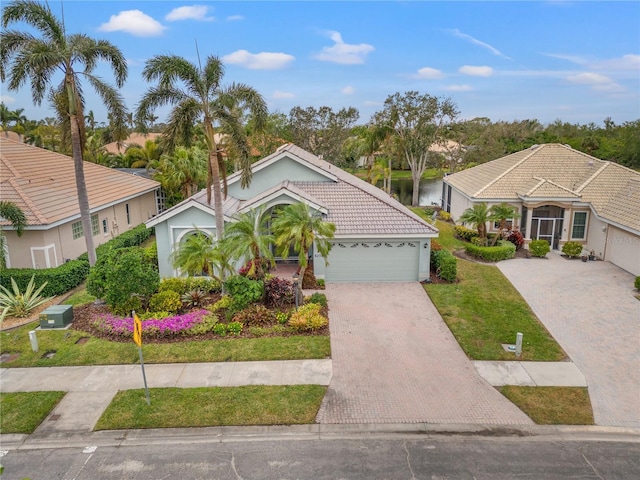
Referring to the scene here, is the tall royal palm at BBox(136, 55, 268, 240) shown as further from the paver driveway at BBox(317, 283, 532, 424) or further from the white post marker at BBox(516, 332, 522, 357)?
the white post marker at BBox(516, 332, 522, 357)

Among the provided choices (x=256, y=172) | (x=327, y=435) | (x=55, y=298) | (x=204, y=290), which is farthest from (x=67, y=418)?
(x=256, y=172)

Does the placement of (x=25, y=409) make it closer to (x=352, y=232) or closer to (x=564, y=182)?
(x=352, y=232)

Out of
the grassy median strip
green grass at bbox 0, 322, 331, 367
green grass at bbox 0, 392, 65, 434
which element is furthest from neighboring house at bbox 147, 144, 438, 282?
the grassy median strip

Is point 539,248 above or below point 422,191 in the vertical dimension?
above

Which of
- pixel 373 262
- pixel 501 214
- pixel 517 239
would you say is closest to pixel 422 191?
pixel 517 239

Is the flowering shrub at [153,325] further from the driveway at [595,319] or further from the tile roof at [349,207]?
the driveway at [595,319]

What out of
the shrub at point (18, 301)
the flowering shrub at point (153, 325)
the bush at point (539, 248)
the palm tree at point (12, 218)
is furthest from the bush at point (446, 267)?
the palm tree at point (12, 218)

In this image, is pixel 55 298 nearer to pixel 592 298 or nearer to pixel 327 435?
pixel 327 435
